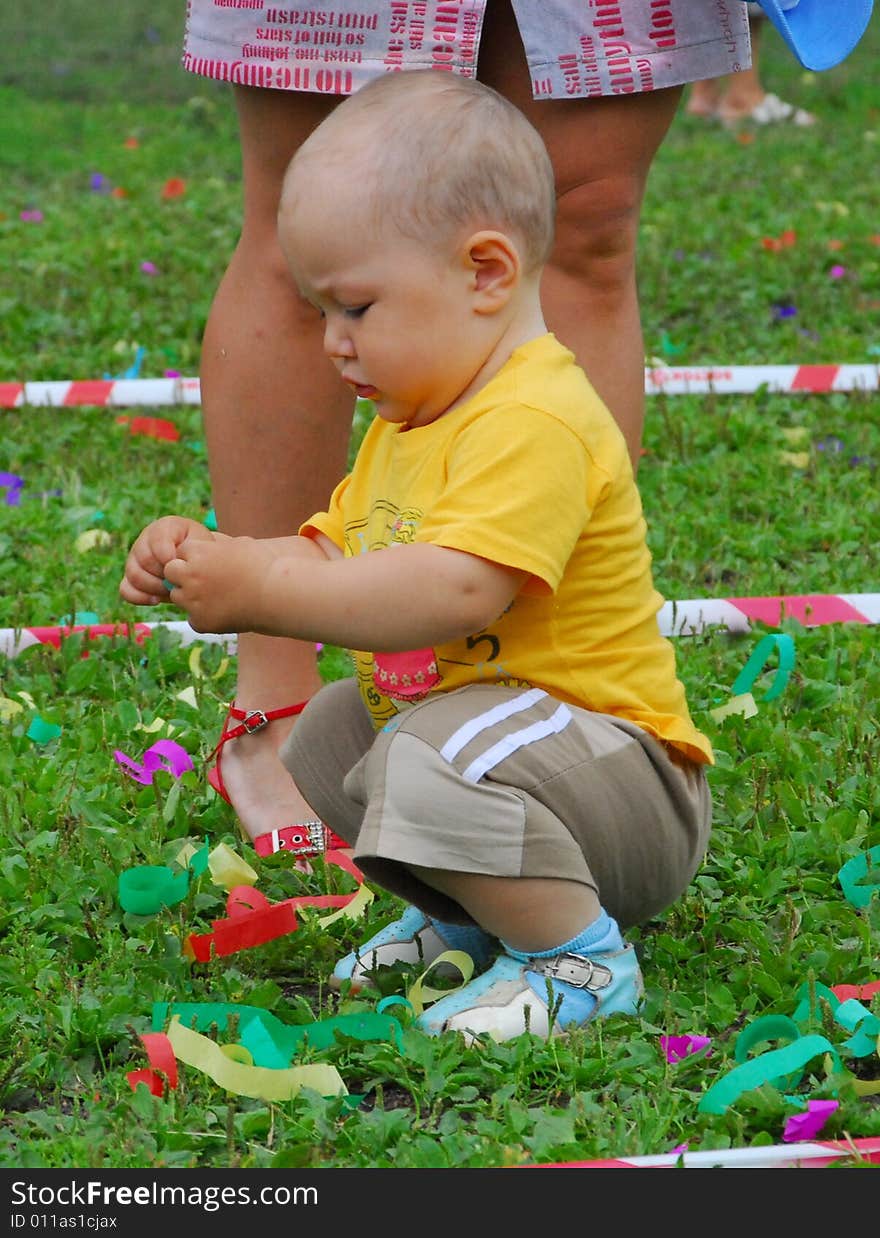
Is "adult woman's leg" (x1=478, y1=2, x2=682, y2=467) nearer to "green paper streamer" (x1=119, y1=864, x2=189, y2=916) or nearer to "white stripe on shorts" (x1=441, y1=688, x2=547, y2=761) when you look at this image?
"white stripe on shorts" (x1=441, y1=688, x2=547, y2=761)

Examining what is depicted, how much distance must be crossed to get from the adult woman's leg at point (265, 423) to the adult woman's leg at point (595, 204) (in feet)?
1.15

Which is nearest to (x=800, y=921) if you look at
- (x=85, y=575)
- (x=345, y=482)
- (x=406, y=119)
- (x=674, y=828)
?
(x=674, y=828)

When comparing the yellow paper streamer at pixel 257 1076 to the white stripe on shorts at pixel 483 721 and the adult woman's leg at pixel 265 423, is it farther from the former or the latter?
the adult woman's leg at pixel 265 423

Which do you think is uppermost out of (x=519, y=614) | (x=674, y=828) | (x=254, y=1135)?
(x=519, y=614)

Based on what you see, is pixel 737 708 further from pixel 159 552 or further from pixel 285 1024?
pixel 159 552

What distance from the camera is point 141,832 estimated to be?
2.77 meters

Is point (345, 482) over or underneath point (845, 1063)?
over

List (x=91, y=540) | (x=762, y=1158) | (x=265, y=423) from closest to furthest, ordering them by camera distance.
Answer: (x=762, y=1158), (x=265, y=423), (x=91, y=540)

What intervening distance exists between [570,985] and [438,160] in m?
0.96

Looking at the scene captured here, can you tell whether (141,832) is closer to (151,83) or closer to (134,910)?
(134,910)

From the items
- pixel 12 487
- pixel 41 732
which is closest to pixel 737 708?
pixel 41 732

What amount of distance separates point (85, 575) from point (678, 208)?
4598 mm

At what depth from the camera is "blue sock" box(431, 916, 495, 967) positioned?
2447 millimetres

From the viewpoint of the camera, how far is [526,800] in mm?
2170
